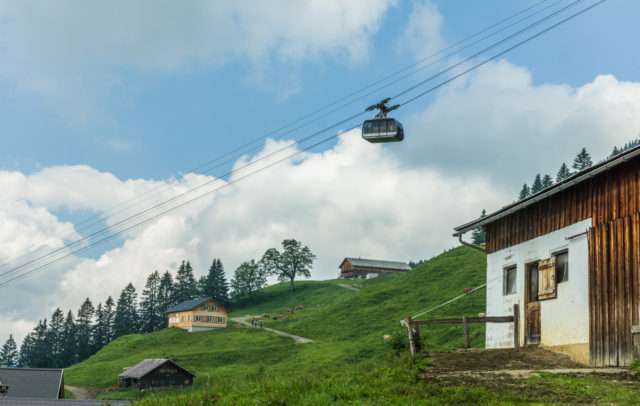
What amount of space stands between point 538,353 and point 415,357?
13.3 ft

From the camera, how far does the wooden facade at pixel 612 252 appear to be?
16219 mm

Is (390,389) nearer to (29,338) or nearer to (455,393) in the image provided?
(455,393)

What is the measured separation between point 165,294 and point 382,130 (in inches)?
4662

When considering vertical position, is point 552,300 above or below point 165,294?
below

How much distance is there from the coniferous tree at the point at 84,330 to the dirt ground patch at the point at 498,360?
364ft

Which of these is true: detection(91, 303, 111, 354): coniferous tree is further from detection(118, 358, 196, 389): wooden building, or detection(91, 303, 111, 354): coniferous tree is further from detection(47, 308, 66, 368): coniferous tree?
detection(118, 358, 196, 389): wooden building

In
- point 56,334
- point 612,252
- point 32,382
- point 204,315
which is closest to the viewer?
point 612,252

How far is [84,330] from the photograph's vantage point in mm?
118625

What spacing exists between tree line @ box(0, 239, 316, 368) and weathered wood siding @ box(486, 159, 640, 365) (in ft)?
366

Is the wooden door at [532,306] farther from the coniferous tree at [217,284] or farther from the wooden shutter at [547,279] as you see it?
the coniferous tree at [217,284]

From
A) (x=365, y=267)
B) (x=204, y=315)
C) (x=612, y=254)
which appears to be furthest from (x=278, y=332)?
(x=365, y=267)

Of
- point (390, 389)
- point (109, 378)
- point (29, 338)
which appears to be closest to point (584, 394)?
point (390, 389)

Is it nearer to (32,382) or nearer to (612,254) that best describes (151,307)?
(32,382)

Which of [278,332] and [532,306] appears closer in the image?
[532,306]
